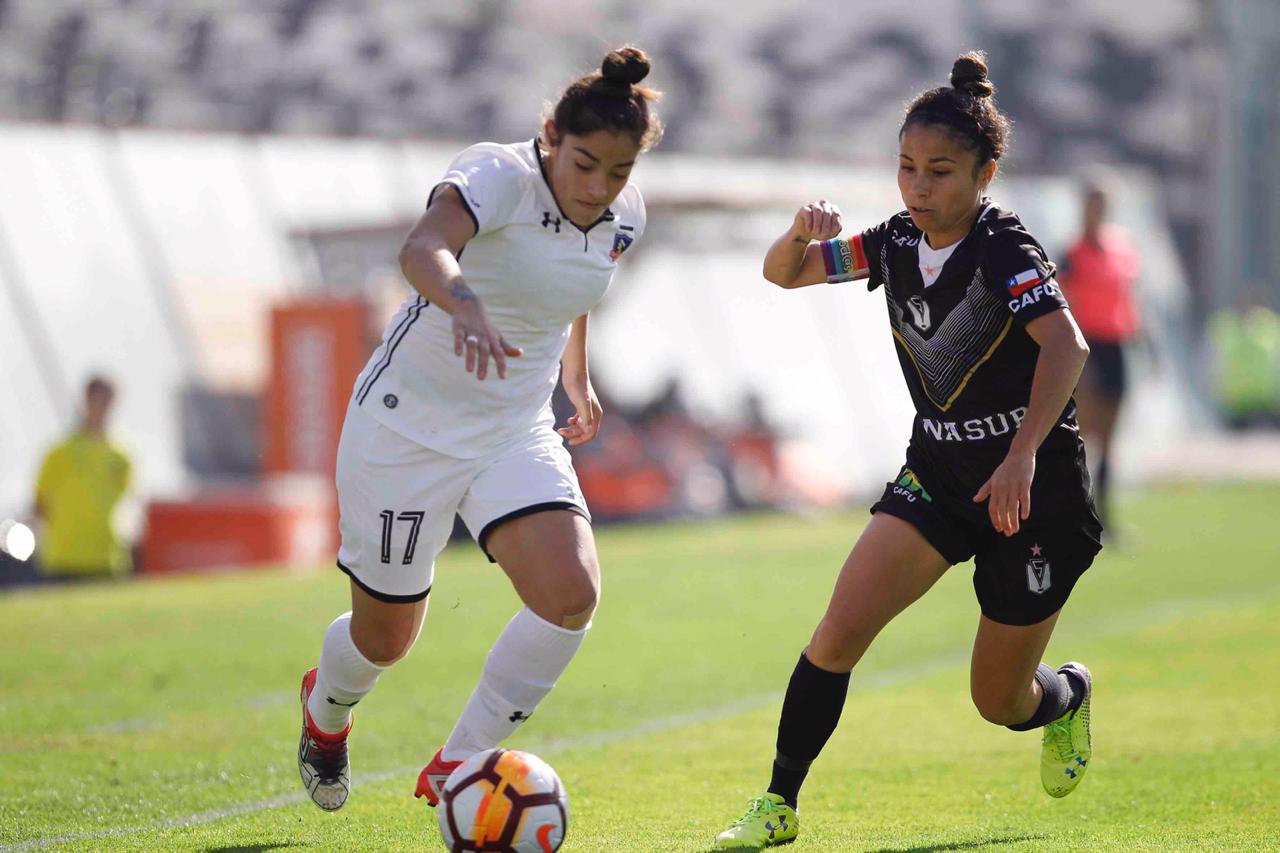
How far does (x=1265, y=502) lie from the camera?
20844 millimetres

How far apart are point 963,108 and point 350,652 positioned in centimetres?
242

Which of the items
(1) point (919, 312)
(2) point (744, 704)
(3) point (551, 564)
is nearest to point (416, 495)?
(3) point (551, 564)

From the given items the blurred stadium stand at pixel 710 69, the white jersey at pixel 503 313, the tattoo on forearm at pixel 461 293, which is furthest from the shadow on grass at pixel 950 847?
the blurred stadium stand at pixel 710 69

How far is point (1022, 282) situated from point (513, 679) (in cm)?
182

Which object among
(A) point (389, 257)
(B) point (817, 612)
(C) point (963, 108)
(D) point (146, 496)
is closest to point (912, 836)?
(C) point (963, 108)

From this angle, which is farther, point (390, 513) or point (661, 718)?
point (661, 718)

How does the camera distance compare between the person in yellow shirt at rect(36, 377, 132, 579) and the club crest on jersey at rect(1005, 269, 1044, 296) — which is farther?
the person in yellow shirt at rect(36, 377, 132, 579)

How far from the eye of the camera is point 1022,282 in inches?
189

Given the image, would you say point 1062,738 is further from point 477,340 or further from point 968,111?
point 477,340

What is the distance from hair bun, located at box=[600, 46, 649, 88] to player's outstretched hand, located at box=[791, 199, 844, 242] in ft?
2.21

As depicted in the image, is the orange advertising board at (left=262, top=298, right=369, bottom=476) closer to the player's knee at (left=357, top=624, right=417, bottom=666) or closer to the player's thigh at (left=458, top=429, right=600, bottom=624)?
the player's knee at (left=357, top=624, right=417, bottom=666)

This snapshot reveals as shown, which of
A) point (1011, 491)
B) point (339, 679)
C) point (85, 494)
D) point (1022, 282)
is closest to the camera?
point (1011, 491)

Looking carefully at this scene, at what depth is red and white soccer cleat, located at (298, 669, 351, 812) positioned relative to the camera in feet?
17.6

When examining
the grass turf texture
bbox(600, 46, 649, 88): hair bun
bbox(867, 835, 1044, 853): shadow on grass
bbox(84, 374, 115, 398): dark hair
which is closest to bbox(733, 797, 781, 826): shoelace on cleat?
the grass turf texture
